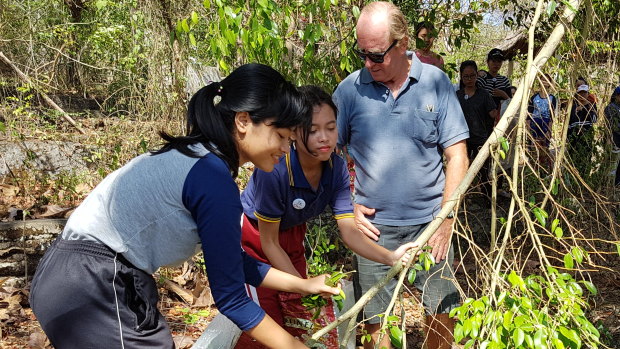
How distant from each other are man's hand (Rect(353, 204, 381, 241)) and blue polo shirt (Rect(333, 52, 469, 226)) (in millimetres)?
42

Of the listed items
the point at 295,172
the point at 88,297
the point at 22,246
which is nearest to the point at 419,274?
the point at 295,172

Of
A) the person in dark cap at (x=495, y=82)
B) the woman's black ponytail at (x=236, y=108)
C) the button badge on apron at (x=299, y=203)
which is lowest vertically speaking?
Result: the person in dark cap at (x=495, y=82)

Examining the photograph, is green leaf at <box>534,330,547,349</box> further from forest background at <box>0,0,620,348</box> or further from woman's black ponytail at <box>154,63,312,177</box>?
woman's black ponytail at <box>154,63,312,177</box>

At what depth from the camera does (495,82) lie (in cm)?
753

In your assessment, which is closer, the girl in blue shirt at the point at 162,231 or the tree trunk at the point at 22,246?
the girl in blue shirt at the point at 162,231

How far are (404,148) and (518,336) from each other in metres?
1.48

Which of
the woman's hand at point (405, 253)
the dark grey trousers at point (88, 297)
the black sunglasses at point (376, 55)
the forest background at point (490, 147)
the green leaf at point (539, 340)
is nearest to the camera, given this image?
the green leaf at point (539, 340)

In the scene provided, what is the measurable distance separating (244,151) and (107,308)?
0.59 m

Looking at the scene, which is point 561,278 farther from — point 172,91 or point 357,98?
point 172,91

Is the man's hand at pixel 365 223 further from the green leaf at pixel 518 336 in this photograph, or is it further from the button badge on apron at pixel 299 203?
the green leaf at pixel 518 336

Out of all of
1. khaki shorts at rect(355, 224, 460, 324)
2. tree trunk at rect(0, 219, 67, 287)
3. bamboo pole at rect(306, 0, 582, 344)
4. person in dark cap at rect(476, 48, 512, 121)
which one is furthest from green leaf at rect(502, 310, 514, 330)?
person in dark cap at rect(476, 48, 512, 121)

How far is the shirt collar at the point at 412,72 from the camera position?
10.1 ft

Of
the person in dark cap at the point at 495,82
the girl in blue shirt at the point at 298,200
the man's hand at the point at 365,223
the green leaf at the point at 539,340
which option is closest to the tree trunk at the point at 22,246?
the girl in blue shirt at the point at 298,200

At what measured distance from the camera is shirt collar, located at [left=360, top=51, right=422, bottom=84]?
3092 mm
